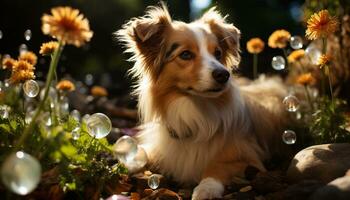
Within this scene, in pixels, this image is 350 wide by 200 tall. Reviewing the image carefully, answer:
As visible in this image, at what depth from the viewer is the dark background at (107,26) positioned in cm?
678

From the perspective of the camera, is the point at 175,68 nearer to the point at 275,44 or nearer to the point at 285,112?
the point at 275,44

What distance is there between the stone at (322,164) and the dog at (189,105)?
1.78 feet

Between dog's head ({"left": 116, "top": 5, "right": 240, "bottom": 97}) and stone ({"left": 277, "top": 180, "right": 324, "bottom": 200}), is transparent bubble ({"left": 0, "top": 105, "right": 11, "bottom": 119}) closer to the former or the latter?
dog's head ({"left": 116, "top": 5, "right": 240, "bottom": 97})

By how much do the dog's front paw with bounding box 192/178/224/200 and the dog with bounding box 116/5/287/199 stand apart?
17cm

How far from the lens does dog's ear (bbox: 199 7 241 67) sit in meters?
3.89

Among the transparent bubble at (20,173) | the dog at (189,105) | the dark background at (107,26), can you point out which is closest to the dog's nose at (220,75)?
the dog at (189,105)

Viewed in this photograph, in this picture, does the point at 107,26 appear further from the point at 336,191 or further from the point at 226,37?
the point at 336,191

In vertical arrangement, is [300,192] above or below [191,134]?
below

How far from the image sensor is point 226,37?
3865mm

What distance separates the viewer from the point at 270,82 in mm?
4781

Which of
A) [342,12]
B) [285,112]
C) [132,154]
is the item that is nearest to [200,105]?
[285,112]

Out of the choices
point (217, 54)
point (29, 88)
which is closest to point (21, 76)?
point (29, 88)

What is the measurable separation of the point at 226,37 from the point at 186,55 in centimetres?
53

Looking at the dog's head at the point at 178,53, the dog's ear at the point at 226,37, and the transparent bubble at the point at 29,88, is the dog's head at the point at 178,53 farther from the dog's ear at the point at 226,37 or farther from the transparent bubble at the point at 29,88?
the transparent bubble at the point at 29,88
